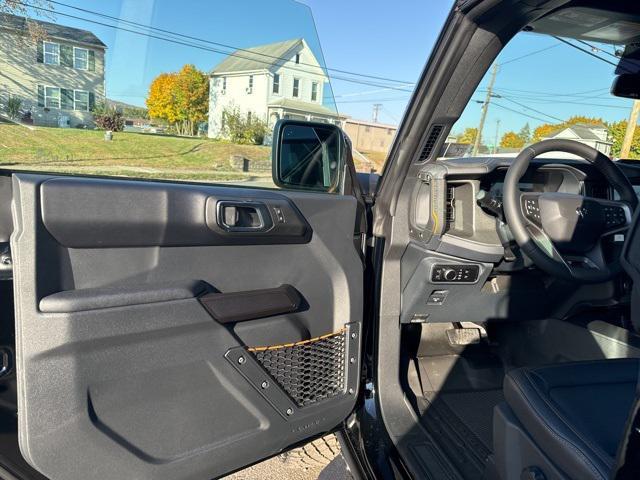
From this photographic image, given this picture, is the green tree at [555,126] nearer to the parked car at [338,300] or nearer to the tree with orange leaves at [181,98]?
the parked car at [338,300]

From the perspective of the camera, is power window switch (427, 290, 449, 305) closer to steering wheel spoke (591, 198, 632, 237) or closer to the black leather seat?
the black leather seat

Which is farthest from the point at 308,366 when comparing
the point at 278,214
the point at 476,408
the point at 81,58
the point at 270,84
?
the point at 81,58

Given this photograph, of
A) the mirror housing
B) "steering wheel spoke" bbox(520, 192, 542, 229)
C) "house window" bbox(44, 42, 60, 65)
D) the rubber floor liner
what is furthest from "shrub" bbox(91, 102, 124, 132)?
the mirror housing

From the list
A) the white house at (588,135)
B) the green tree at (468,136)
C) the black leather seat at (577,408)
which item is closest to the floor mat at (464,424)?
the black leather seat at (577,408)

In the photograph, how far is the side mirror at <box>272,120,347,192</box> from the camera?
5.98 ft

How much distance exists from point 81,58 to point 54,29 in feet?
0.29

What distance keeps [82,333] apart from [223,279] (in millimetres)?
441

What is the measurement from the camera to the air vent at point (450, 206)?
83.5 inches

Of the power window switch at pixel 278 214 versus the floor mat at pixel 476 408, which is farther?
the floor mat at pixel 476 408

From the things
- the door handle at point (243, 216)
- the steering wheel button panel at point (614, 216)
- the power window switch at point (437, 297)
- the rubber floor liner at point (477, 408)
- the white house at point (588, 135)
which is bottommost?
the rubber floor liner at point (477, 408)

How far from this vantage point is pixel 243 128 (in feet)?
5.36

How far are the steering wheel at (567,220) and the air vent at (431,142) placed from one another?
1.24ft

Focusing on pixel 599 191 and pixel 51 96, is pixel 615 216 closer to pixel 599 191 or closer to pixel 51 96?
pixel 599 191

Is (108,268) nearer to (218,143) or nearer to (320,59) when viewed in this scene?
(218,143)
